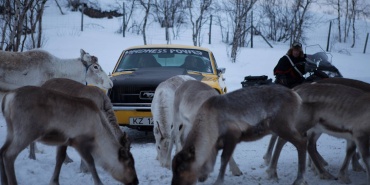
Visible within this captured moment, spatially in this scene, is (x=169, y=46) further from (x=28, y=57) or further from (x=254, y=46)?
(x=254, y=46)

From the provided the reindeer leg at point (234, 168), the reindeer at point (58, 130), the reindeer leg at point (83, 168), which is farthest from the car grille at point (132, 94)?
the reindeer at point (58, 130)

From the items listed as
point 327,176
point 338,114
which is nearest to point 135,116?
point 327,176

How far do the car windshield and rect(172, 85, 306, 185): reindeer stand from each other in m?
4.76

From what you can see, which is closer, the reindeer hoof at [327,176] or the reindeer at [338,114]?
the reindeer at [338,114]

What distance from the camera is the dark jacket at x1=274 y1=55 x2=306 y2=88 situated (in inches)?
377

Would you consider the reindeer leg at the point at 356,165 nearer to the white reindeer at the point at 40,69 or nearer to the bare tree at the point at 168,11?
the white reindeer at the point at 40,69

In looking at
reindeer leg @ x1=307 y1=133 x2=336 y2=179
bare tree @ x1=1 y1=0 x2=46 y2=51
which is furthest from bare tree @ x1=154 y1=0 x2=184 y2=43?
reindeer leg @ x1=307 y1=133 x2=336 y2=179

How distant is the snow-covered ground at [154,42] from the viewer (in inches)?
233

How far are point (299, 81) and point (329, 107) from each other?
419 cm

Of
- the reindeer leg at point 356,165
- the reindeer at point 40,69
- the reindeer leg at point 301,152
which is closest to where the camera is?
the reindeer leg at point 301,152

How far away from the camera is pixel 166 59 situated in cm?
1017

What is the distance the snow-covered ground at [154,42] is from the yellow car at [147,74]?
2.21 feet

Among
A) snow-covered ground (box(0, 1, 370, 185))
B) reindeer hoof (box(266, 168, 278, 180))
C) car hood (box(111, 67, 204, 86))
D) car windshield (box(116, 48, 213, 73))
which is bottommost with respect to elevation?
snow-covered ground (box(0, 1, 370, 185))

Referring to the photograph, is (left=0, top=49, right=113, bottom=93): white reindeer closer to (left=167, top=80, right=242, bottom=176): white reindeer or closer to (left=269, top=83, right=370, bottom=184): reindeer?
(left=167, top=80, right=242, bottom=176): white reindeer
